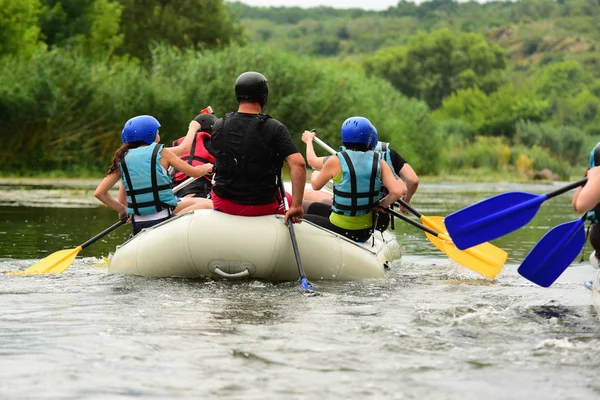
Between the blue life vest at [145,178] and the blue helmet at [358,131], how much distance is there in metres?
1.44

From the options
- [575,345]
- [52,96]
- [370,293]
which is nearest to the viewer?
[575,345]

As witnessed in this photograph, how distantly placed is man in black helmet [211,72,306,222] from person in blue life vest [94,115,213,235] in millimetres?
541

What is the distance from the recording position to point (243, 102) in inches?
318

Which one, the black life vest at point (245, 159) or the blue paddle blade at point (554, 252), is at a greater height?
the black life vest at point (245, 159)

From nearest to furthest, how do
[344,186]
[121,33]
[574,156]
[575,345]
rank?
[575,345], [344,186], [574,156], [121,33]

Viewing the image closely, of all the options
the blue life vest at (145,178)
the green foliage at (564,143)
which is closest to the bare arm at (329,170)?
the blue life vest at (145,178)

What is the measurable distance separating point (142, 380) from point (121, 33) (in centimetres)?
5062

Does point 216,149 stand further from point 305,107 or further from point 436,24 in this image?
point 436,24

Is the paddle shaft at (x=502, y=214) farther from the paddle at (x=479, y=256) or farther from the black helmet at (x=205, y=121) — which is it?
the black helmet at (x=205, y=121)

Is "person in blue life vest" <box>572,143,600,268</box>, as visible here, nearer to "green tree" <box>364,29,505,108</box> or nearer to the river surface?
the river surface

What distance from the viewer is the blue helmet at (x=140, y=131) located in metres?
8.48

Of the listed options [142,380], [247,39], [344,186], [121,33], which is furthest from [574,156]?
[142,380]

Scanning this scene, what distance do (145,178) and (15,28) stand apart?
3061 centimetres

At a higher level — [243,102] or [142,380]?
[243,102]
